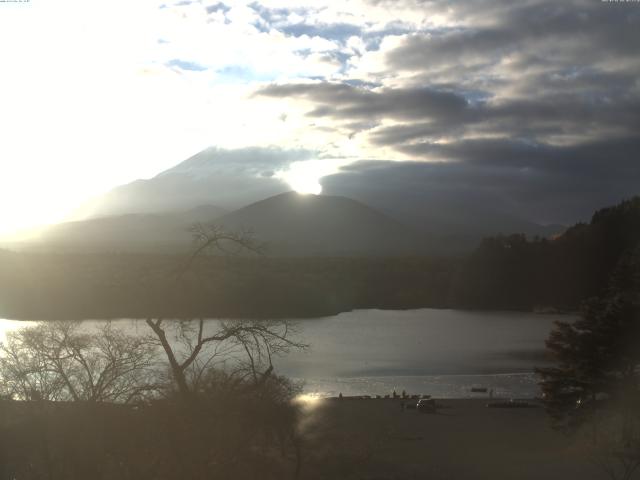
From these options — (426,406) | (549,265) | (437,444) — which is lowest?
(437,444)

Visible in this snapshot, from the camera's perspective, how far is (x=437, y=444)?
16.9 meters

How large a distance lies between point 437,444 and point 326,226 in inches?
5583

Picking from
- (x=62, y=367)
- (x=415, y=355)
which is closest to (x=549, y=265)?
(x=415, y=355)

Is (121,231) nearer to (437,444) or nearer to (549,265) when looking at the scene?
(549,265)

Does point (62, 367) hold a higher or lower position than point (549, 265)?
lower

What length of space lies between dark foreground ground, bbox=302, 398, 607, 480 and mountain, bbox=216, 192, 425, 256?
100m

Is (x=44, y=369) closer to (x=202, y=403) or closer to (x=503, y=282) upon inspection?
(x=202, y=403)

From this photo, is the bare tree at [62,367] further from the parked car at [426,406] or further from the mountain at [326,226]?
the mountain at [326,226]

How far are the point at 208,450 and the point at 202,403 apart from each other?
44 cm

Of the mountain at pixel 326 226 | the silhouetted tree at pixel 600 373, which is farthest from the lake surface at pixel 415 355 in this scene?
the mountain at pixel 326 226

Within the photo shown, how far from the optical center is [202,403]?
6.88 meters

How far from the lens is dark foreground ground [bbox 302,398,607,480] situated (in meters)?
13.6

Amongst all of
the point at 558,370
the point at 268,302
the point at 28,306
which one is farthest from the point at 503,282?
the point at 558,370

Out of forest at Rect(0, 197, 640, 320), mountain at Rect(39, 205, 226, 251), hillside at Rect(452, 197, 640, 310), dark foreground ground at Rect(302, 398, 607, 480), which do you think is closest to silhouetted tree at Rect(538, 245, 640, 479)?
dark foreground ground at Rect(302, 398, 607, 480)
